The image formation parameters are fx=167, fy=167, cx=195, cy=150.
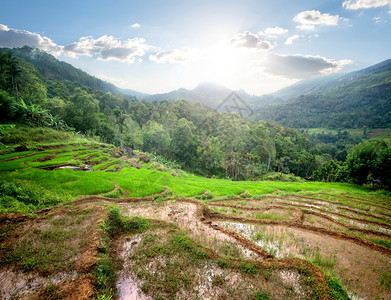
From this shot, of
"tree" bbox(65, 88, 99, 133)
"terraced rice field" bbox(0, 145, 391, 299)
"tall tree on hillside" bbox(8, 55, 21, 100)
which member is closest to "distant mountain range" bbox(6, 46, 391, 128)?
"tree" bbox(65, 88, 99, 133)

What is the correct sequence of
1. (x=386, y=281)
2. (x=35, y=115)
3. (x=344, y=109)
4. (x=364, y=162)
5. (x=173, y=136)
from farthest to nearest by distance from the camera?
1. (x=344, y=109)
2. (x=173, y=136)
3. (x=35, y=115)
4. (x=364, y=162)
5. (x=386, y=281)

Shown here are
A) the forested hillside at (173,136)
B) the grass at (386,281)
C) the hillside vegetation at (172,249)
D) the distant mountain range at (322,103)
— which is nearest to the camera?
the hillside vegetation at (172,249)

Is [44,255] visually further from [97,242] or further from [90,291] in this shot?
[90,291]

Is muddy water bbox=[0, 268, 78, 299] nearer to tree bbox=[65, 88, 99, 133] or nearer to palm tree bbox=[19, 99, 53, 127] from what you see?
palm tree bbox=[19, 99, 53, 127]

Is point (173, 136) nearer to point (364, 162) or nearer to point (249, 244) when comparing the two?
point (364, 162)

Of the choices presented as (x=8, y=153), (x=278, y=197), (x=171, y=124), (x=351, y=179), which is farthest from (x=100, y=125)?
(x=351, y=179)

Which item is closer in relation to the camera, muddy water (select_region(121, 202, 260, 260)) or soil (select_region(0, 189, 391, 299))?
soil (select_region(0, 189, 391, 299))

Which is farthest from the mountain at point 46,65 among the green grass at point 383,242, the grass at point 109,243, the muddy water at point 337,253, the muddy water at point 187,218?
the green grass at point 383,242

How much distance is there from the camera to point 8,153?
15859 millimetres

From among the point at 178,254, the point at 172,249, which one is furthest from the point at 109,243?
the point at 178,254

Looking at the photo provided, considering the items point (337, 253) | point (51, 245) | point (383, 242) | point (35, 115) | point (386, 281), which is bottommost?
point (383, 242)

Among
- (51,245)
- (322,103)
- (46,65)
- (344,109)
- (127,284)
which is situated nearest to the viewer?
(127,284)

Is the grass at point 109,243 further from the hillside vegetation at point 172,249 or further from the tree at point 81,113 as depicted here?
the tree at point 81,113

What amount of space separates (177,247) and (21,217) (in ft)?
20.6
